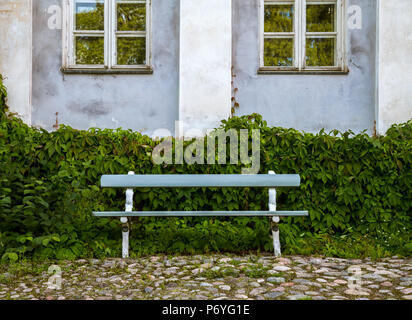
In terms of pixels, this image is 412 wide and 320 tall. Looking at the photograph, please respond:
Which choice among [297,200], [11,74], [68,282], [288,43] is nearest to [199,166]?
[297,200]

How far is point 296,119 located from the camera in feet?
21.4

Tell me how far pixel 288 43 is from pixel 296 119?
1.35m

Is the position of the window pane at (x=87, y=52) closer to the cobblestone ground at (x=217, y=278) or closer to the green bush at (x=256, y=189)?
the green bush at (x=256, y=189)

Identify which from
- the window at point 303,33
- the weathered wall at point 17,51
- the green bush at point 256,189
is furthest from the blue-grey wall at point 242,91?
the green bush at point 256,189

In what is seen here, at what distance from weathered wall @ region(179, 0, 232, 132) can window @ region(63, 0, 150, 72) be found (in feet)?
3.01

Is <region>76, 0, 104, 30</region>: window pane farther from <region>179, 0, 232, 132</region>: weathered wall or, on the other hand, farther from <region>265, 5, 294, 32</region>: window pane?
<region>265, 5, 294, 32</region>: window pane

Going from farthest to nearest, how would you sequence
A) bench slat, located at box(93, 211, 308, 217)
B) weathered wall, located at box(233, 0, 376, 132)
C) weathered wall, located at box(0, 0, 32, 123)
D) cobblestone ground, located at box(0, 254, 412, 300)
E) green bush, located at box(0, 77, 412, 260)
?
weathered wall, located at box(233, 0, 376, 132)
weathered wall, located at box(0, 0, 32, 123)
green bush, located at box(0, 77, 412, 260)
bench slat, located at box(93, 211, 308, 217)
cobblestone ground, located at box(0, 254, 412, 300)

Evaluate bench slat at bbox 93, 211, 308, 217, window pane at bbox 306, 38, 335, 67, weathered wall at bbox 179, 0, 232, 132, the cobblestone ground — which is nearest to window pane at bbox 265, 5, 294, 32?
window pane at bbox 306, 38, 335, 67

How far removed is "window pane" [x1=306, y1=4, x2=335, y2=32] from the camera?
6.80m

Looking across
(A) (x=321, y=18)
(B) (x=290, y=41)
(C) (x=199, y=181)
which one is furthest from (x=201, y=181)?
(A) (x=321, y=18)

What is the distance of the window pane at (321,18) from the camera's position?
6805 millimetres

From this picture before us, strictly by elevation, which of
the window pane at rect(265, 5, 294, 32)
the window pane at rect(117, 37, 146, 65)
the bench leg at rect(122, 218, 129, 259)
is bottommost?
the bench leg at rect(122, 218, 129, 259)

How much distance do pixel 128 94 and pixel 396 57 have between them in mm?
4340

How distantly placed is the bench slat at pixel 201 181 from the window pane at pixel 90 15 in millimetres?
3692
